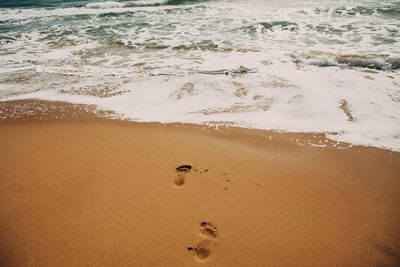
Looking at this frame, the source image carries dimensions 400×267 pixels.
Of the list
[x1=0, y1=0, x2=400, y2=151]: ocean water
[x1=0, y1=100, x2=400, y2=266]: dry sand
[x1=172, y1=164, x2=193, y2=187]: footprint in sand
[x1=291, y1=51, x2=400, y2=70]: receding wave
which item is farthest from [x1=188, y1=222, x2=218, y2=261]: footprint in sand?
[x1=291, y1=51, x2=400, y2=70]: receding wave

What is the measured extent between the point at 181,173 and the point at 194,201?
0.38m

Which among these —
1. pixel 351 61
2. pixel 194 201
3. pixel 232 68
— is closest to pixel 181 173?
pixel 194 201

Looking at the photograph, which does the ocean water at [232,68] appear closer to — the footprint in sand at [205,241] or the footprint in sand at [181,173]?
the footprint in sand at [181,173]

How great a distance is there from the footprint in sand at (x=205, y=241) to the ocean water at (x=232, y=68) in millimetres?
1617

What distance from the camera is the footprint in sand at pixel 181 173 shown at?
213 centimetres

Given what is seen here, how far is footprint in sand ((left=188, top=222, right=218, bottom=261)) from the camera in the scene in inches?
62.5

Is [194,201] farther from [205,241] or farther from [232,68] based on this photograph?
[232,68]

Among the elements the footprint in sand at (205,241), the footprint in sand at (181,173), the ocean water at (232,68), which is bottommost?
the footprint in sand at (205,241)

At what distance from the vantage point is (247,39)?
6.93 m

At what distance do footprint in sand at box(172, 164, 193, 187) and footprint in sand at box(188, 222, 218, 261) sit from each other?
0.49m

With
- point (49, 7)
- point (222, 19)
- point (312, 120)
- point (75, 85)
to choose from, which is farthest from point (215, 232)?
point (49, 7)

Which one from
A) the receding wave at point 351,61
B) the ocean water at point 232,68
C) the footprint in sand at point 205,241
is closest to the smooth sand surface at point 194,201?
the footprint in sand at point 205,241

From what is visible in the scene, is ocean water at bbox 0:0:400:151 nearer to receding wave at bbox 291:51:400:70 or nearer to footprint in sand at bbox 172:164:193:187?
receding wave at bbox 291:51:400:70

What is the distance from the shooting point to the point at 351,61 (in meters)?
5.02
